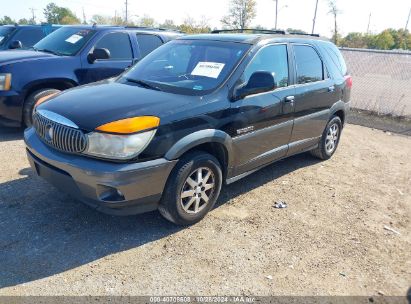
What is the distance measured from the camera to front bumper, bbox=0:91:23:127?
5.53 m

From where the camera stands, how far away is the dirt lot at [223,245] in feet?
9.18

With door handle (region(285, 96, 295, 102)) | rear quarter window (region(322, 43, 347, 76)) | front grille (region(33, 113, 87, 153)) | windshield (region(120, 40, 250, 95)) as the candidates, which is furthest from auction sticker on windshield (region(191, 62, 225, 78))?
rear quarter window (region(322, 43, 347, 76))

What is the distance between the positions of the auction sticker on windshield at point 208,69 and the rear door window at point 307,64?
1.29 metres

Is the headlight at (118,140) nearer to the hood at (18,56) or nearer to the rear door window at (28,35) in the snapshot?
the hood at (18,56)

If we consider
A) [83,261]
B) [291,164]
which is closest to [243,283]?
[83,261]

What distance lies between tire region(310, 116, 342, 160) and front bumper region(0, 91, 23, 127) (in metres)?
4.78

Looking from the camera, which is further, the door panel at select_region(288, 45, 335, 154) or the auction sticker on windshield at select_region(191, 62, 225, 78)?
the door panel at select_region(288, 45, 335, 154)

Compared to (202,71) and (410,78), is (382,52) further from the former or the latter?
(202,71)

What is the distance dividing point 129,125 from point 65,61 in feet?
12.5

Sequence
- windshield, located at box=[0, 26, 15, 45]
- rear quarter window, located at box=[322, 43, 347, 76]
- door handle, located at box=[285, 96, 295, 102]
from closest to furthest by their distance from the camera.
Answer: door handle, located at box=[285, 96, 295, 102]
rear quarter window, located at box=[322, 43, 347, 76]
windshield, located at box=[0, 26, 15, 45]

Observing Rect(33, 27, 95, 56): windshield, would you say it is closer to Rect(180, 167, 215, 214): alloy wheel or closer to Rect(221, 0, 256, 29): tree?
Rect(180, 167, 215, 214): alloy wheel

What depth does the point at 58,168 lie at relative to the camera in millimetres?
3117

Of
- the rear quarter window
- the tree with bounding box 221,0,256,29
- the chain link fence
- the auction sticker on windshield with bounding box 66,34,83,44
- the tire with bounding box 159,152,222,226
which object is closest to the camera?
the tire with bounding box 159,152,222,226

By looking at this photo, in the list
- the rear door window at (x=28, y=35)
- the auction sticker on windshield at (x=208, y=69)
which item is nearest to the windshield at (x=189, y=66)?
the auction sticker on windshield at (x=208, y=69)
